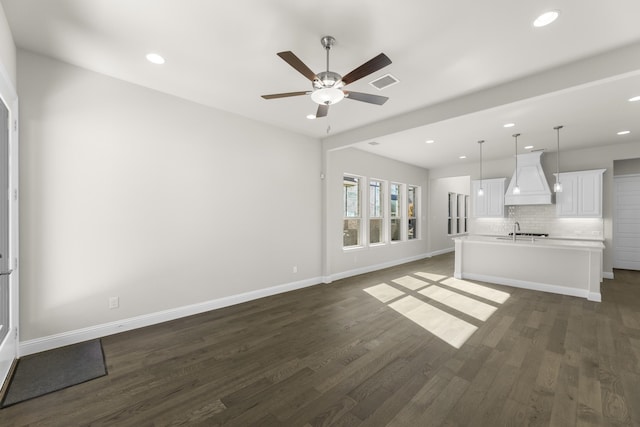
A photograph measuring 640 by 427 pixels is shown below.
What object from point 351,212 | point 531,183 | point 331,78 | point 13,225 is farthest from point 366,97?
point 531,183

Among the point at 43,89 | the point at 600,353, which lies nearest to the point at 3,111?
the point at 43,89

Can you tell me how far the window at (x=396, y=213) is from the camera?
7.80 metres

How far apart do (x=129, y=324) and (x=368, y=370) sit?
2.87m

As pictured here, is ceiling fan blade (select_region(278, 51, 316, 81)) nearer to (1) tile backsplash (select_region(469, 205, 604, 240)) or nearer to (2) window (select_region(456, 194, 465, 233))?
(1) tile backsplash (select_region(469, 205, 604, 240))

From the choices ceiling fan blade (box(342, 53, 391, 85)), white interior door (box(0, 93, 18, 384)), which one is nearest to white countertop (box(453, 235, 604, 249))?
ceiling fan blade (box(342, 53, 391, 85))

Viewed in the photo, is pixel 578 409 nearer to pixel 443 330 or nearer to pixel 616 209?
pixel 443 330

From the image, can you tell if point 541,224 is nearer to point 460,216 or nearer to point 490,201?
point 490,201

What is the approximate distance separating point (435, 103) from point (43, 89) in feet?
15.0

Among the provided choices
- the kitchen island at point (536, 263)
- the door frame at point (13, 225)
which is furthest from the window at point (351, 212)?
the door frame at point (13, 225)

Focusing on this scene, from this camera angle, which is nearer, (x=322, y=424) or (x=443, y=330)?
(x=322, y=424)

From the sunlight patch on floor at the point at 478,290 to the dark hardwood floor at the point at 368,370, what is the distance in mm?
525

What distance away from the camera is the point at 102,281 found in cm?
313

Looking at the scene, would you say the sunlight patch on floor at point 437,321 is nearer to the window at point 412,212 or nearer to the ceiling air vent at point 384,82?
the ceiling air vent at point 384,82

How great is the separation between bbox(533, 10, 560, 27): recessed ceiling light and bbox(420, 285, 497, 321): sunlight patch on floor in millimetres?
3316
